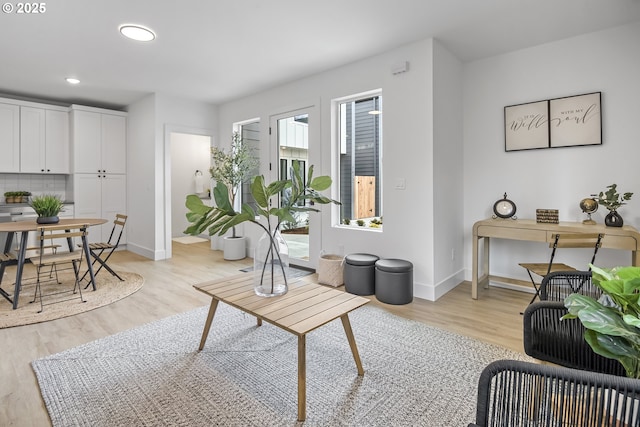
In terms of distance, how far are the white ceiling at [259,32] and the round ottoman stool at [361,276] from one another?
229cm

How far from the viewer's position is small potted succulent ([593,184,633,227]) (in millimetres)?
2908

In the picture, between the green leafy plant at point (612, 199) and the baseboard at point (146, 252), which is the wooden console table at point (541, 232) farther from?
the baseboard at point (146, 252)

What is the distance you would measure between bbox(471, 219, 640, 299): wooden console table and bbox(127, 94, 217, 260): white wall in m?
4.63

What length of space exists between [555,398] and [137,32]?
3.95m

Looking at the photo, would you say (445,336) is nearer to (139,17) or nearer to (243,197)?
(139,17)

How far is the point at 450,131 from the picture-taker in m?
3.68

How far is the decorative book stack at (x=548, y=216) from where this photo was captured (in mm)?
3182

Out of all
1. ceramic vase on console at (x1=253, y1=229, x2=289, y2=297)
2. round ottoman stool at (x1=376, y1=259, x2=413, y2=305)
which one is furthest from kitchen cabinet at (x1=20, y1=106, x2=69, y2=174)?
round ottoman stool at (x1=376, y1=259, x2=413, y2=305)

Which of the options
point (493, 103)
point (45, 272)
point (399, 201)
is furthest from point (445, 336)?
point (45, 272)

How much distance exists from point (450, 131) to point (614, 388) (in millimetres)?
3267

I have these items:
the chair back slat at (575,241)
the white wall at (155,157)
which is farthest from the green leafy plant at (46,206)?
the chair back slat at (575,241)

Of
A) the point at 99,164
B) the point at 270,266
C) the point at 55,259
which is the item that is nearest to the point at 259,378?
the point at 270,266

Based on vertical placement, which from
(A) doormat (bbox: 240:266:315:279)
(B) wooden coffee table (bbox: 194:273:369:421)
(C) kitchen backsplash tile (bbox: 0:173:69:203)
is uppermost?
(C) kitchen backsplash tile (bbox: 0:173:69:203)

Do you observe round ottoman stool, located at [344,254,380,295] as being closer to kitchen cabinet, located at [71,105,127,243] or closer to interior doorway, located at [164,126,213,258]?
kitchen cabinet, located at [71,105,127,243]
